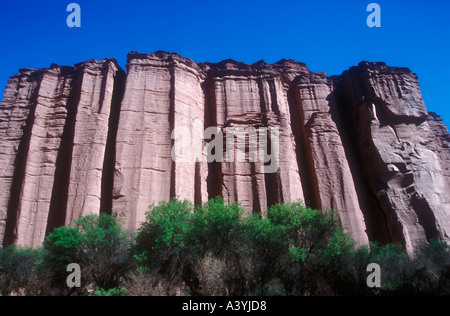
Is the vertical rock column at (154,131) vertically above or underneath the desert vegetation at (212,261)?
above

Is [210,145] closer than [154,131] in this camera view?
No

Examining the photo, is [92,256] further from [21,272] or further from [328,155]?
[328,155]

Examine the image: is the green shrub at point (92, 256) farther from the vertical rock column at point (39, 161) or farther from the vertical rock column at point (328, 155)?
the vertical rock column at point (328, 155)

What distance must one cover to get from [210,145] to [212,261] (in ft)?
41.2

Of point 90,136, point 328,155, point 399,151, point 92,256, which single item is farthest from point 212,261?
point 399,151

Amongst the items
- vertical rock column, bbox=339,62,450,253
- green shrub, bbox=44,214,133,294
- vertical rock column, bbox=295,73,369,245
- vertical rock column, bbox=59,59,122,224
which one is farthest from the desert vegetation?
vertical rock column, bbox=295,73,369,245

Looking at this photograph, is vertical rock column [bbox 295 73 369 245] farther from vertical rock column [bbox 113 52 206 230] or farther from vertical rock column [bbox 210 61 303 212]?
vertical rock column [bbox 113 52 206 230]

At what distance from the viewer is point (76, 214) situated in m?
20.2

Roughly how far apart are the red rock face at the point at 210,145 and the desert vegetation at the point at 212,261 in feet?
14.4

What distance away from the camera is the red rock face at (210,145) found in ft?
71.1

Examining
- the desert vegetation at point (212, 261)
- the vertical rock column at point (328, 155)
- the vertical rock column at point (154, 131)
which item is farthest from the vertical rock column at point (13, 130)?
the vertical rock column at point (328, 155)

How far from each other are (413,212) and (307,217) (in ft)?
34.4

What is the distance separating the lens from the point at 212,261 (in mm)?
14438
